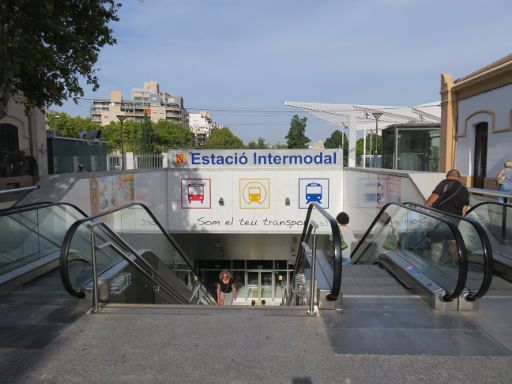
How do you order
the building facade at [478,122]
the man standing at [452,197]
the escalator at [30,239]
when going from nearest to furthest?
the escalator at [30,239], the man standing at [452,197], the building facade at [478,122]

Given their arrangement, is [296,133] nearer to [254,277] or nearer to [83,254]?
[254,277]

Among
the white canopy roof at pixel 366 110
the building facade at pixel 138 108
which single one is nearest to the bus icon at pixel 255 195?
the white canopy roof at pixel 366 110

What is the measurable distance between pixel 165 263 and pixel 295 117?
48.1 meters

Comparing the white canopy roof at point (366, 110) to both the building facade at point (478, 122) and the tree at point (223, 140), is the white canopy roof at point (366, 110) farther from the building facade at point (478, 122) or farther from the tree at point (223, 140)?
the tree at point (223, 140)

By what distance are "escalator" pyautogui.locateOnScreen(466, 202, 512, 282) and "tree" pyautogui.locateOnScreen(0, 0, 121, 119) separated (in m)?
6.95

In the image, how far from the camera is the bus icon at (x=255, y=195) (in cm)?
1655

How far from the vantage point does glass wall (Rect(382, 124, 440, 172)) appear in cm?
1755

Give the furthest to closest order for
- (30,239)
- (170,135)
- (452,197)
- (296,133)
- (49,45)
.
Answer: (170,135), (296,133), (49,45), (452,197), (30,239)

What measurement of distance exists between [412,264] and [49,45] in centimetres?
700

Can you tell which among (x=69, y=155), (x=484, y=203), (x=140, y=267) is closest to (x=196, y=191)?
(x=69, y=155)

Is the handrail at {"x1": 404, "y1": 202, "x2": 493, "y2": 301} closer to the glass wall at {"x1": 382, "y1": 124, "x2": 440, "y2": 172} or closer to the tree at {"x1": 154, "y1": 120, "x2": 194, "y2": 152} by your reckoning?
the glass wall at {"x1": 382, "y1": 124, "x2": 440, "y2": 172}

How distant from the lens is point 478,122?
47.6 feet

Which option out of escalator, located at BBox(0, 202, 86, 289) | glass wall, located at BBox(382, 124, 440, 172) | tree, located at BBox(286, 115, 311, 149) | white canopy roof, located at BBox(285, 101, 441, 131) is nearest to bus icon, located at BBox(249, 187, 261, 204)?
glass wall, located at BBox(382, 124, 440, 172)

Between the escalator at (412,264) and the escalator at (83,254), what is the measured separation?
2.11 meters
